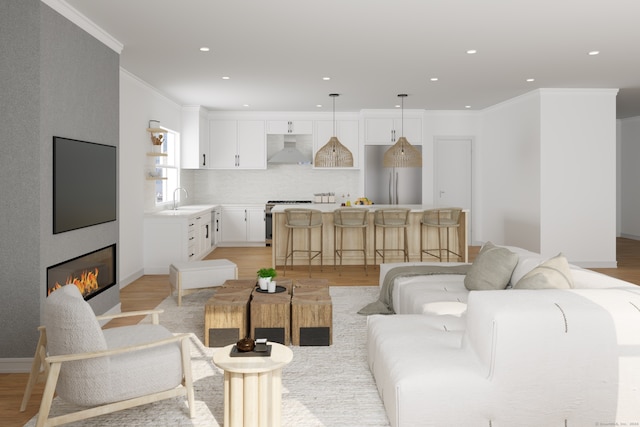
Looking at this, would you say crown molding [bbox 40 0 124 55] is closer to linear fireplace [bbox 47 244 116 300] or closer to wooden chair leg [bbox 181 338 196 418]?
linear fireplace [bbox 47 244 116 300]

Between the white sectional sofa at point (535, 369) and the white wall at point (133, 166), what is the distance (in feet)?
15.5

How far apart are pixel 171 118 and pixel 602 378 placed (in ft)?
24.3

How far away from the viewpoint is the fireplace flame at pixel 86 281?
3.94 meters

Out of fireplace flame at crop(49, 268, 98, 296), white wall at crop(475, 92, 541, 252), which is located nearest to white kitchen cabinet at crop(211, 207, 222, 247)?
fireplace flame at crop(49, 268, 98, 296)

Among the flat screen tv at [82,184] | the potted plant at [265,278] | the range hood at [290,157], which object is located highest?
the range hood at [290,157]

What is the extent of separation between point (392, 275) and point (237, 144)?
5706mm

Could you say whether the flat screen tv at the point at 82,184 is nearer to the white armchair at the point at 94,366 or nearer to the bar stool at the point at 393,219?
the white armchair at the point at 94,366

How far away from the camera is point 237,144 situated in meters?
9.53

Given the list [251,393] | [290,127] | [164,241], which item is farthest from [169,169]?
[251,393]

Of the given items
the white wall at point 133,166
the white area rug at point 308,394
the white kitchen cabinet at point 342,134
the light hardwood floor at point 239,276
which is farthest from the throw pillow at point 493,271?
the white kitchen cabinet at point 342,134

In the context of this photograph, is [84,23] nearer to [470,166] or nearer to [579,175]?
[579,175]

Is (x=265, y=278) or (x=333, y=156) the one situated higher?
(x=333, y=156)

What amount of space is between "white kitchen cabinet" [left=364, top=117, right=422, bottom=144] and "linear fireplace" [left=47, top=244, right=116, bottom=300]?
5605 millimetres

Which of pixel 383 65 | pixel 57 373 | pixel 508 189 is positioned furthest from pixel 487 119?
pixel 57 373
